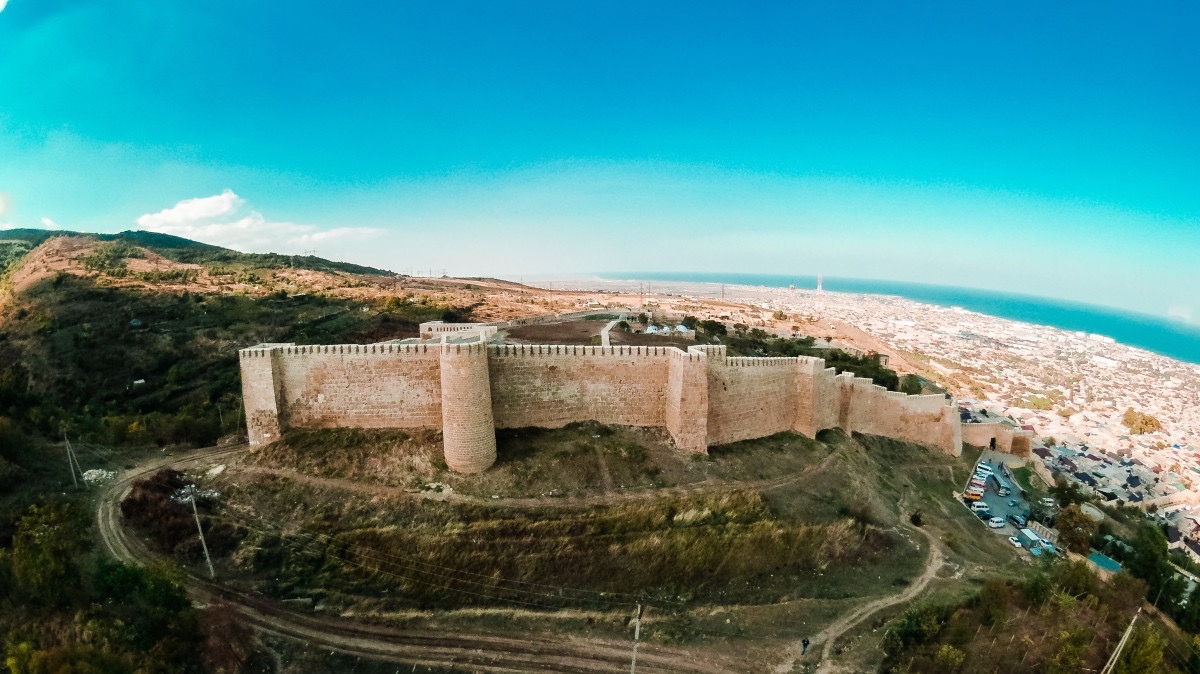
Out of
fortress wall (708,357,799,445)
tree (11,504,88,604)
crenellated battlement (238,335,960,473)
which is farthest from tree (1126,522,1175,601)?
tree (11,504,88,604)

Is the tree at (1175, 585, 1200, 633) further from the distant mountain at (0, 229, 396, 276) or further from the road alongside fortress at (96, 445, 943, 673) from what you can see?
the distant mountain at (0, 229, 396, 276)

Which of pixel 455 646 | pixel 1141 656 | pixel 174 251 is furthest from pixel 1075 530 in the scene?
pixel 174 251

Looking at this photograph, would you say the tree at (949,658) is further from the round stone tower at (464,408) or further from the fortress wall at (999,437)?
the fortress wall at (999,437)

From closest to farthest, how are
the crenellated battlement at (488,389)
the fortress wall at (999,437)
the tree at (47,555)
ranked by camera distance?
the tree at (47,555) → the crenellated battlement at (488,389) → the fortress wall at (999,437)

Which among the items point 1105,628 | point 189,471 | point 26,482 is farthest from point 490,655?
point 1105,628

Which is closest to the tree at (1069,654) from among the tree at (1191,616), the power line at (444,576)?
the tree at (1191,616)

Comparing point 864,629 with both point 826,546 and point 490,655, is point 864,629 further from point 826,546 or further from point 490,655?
point 490,655
